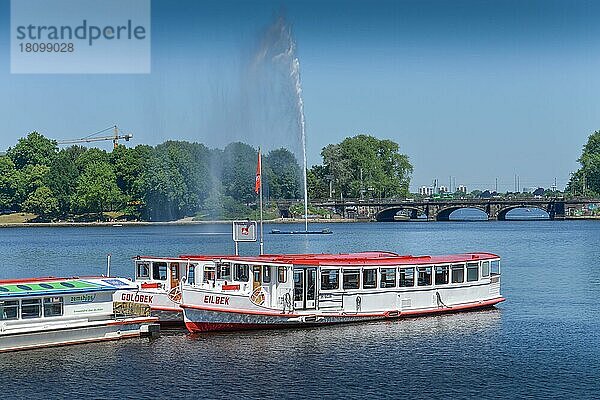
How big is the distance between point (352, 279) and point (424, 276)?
5925 mm

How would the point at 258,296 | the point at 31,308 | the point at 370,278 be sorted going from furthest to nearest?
the point at 370,278 → the point at 258,296 → the point at 31,308

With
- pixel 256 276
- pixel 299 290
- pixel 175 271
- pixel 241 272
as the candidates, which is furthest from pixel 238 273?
pixel 175 271

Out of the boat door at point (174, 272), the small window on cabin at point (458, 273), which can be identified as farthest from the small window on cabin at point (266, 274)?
the small window on cabin at point (458, 273)

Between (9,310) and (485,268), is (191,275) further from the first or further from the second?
(485,268)

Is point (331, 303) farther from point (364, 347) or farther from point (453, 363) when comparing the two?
point (453, 363)

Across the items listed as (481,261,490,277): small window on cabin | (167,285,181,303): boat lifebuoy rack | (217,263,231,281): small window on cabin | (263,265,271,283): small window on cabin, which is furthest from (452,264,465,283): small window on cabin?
(167,285,181,303): boat lifebuoy rack

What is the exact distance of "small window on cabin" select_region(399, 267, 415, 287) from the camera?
58203 millimetres

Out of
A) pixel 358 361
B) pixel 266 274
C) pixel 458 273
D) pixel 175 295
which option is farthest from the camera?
pixel 458 273

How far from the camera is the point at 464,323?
2238 inches

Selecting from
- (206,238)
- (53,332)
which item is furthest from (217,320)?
(206,238)

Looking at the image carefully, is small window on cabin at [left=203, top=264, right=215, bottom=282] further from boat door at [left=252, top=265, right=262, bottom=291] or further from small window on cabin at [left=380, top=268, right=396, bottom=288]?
small window on cabin at [left=380, top=268, right=396, bottom=288]

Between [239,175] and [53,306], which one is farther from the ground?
[239,175]

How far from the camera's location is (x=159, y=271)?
59.7 m

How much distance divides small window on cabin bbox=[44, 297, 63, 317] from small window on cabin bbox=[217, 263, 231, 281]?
11.0 m
